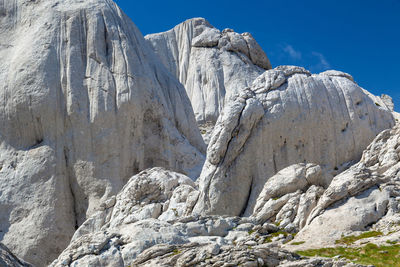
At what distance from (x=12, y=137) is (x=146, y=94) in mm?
12710

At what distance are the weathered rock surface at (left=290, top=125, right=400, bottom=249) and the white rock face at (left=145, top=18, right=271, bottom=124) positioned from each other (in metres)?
59.6

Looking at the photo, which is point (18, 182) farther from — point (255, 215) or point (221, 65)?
point (221, 65)

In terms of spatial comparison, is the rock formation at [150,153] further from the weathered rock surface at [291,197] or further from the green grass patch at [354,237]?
the green grass patch at [354,237]

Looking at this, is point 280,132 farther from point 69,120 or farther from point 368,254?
point 69,120

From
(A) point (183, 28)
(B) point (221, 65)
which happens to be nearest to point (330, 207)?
(B) point (221, 65)

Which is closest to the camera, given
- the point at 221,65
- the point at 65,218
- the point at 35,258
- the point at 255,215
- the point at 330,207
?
the point at 330,207

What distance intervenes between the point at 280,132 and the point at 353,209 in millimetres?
12134

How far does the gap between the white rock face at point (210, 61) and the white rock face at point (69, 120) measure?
36825 millimetres

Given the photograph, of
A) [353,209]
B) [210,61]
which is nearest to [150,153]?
[353,209]

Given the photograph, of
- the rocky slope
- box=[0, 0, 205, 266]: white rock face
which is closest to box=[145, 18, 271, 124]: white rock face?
box=[0, 0, 205, 266]: white rock face

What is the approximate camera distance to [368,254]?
2488 centimetres

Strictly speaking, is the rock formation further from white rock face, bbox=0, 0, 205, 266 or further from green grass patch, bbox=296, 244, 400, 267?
green grass patch, bbox=296, 244, 400, 267

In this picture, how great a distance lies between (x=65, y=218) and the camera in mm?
47625

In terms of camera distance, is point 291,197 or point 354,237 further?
point 291,197
